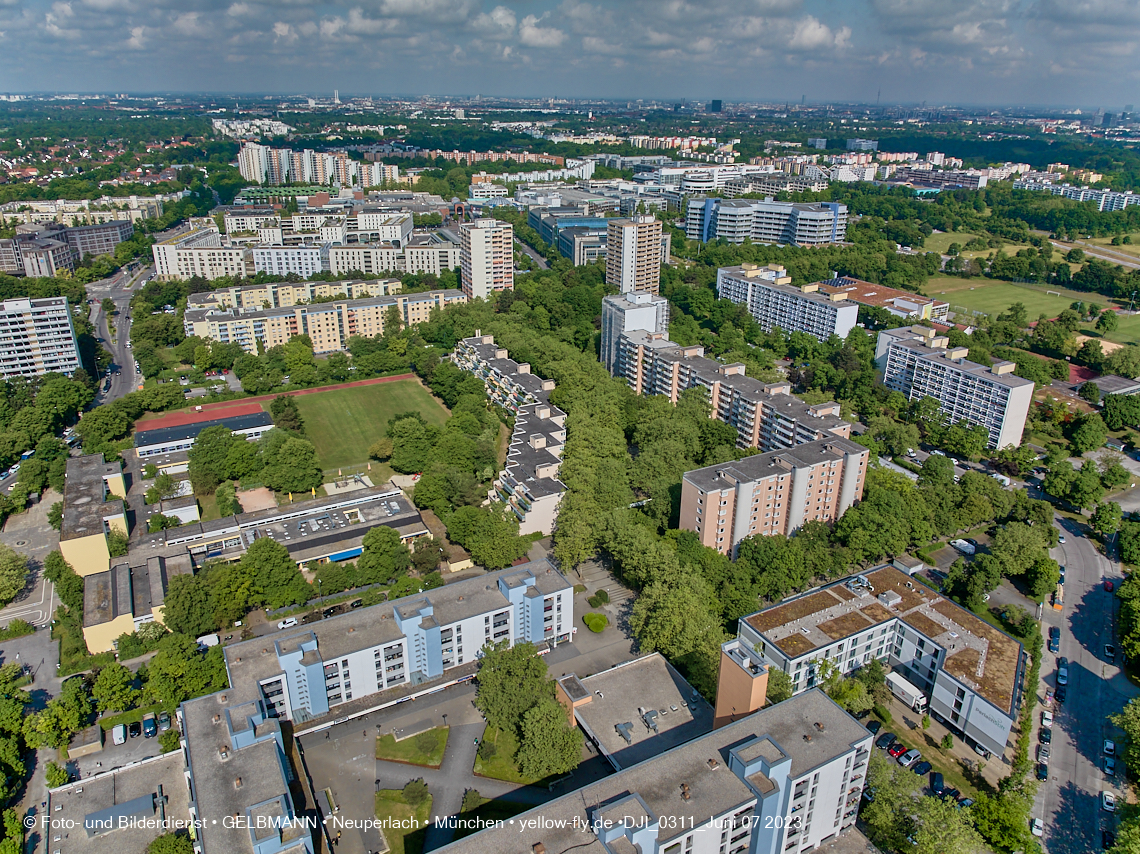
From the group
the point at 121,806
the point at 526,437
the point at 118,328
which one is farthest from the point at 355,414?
the point at 121,806

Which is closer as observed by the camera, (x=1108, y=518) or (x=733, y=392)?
(x=1108, y=518)

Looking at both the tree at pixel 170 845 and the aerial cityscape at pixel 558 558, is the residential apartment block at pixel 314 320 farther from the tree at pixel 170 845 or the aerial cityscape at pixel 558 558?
the tree at pixel 170 845

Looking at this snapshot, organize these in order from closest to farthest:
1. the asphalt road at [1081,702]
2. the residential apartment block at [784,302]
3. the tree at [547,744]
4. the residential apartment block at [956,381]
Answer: the asphalt road at [1081,702], the tree at [547,744], the residential apartment block at [956,381], the residential apartment block at [784,302]

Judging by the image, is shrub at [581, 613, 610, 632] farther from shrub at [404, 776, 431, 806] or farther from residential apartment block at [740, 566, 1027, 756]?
shrub at [404, 776, 431, 806]

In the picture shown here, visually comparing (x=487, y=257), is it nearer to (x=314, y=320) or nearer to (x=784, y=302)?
(x=314, y=320)

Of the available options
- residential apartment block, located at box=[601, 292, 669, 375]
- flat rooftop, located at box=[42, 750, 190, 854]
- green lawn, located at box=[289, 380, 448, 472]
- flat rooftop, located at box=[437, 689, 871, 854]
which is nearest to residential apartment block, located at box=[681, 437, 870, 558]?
flat rooftop, located at box=[437, 689, 871, 854]

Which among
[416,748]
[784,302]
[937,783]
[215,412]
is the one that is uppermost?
[784,302]

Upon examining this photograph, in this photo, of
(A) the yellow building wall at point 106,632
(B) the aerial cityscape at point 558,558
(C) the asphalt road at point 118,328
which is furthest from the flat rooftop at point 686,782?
(C) the asphalt road at point 118,328
